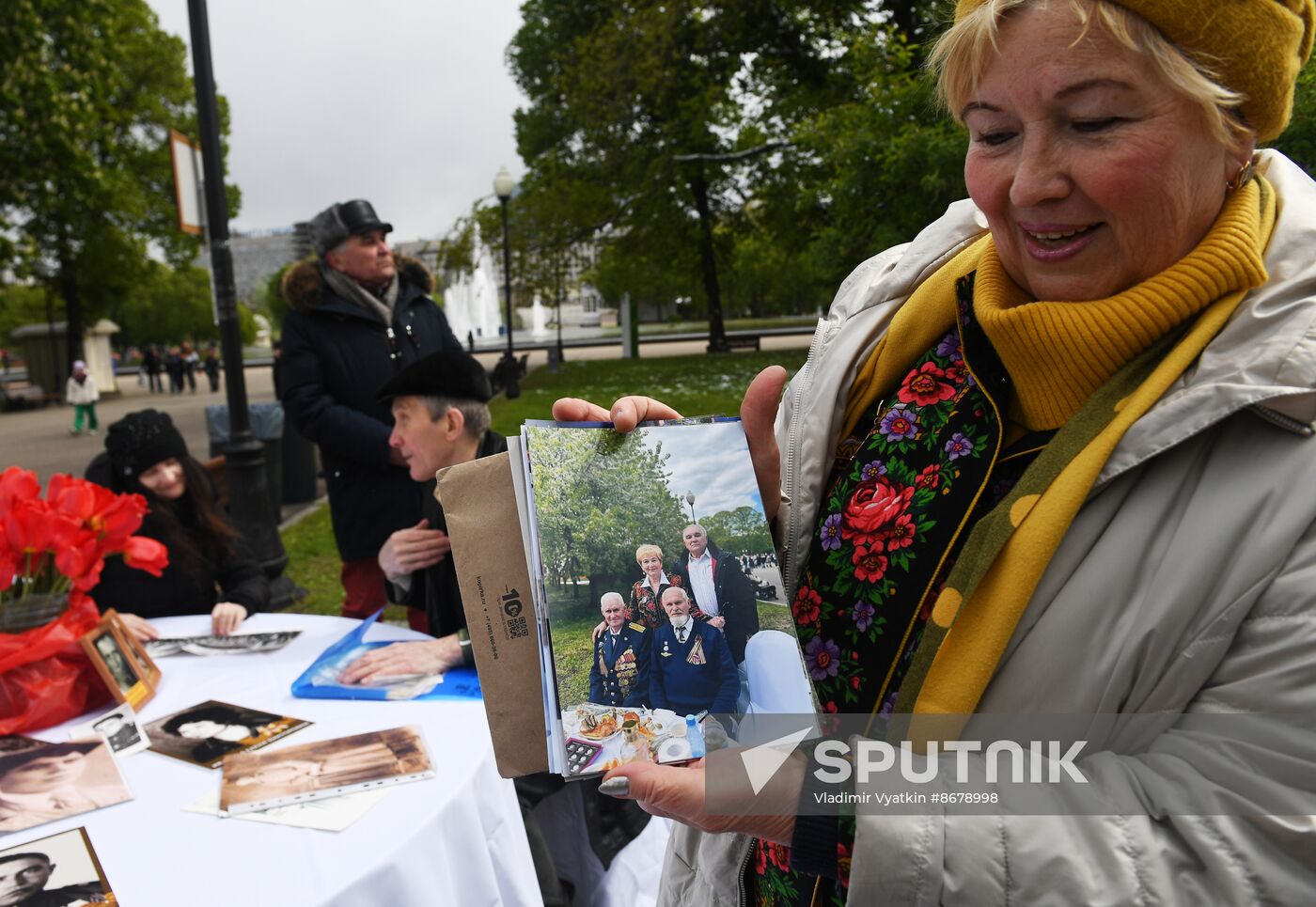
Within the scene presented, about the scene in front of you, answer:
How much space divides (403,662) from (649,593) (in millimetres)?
1659

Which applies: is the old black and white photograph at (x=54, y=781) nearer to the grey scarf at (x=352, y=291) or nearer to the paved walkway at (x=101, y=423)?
the grey scarf at (x=352, y=291)

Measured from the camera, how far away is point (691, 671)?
3.24ft

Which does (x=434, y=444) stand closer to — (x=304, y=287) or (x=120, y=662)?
(x=120, y=662)

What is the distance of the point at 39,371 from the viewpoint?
26172 mm

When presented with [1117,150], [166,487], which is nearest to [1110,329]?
[1117,150]

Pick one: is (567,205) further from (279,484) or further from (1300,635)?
(1300,635)

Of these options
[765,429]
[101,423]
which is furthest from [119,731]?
[101,423]

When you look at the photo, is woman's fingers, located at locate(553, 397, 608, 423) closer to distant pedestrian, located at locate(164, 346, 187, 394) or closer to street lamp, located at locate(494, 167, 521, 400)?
street lamp, located at locate(494, 167, 521, 400)

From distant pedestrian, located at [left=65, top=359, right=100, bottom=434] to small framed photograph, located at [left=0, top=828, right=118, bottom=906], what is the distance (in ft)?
59.1

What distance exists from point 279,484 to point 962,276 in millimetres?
8441

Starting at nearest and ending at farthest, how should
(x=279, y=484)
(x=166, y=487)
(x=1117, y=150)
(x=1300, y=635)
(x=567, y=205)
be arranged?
1. (x=1300, y=635)
2. (x=1117, y=150)
3. (x=166, y=487)
4. (x=279, y=484)
5. (x=567, y=205)

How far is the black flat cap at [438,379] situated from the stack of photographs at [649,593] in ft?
6.48

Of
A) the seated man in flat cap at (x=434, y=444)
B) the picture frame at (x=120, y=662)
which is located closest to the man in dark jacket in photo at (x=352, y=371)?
the seated man in flat cap at (x=434, y=444)

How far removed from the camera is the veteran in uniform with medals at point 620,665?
3.21ft
